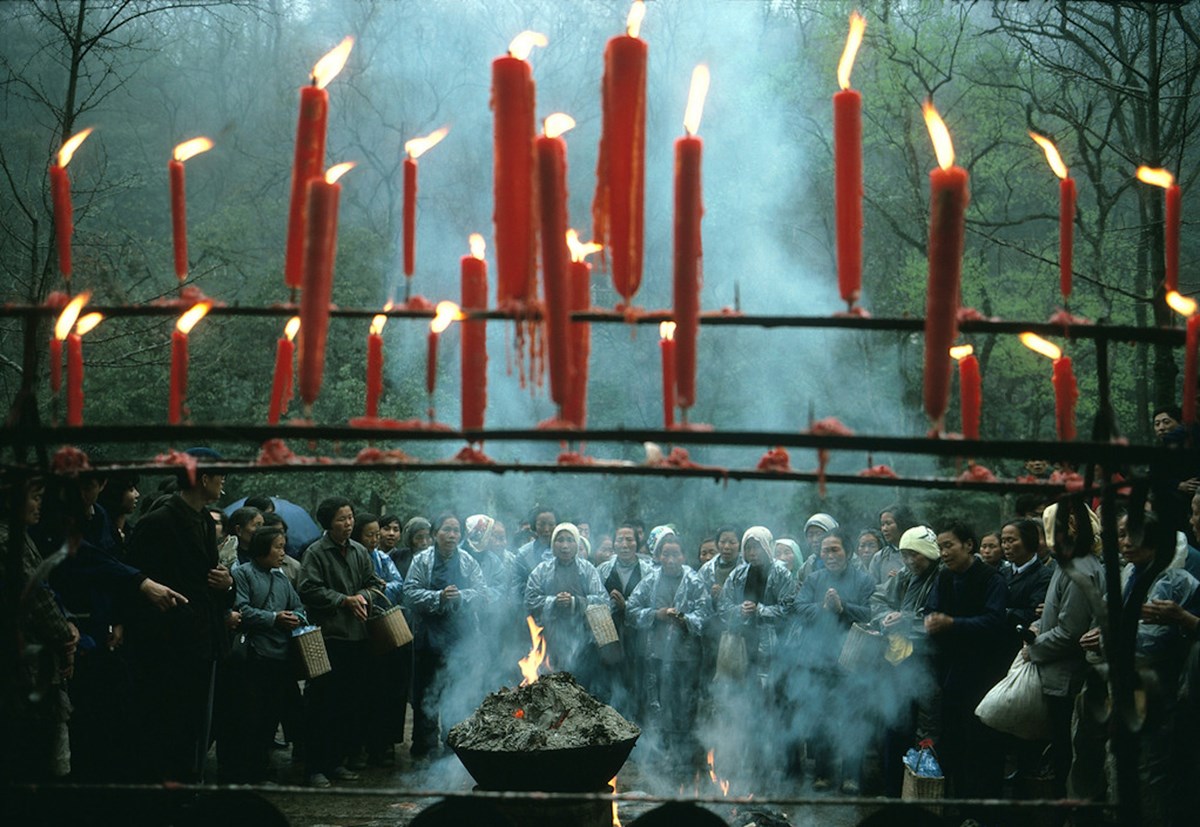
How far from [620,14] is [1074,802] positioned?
25239mm

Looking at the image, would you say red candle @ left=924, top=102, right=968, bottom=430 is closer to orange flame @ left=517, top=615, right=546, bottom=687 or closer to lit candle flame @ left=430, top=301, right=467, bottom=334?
lit candle flame @ left=430, top=301, right=467, bottom=334

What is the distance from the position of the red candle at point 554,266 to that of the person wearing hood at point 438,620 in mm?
7326

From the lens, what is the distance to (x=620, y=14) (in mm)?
25391

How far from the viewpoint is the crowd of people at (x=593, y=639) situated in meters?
5.14

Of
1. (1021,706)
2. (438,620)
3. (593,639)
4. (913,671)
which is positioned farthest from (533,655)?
(1021,706)

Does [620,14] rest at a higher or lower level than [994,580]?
higher

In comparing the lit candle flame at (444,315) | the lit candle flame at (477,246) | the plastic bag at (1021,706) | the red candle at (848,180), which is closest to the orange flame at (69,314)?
the lit candle flame at (444,315)

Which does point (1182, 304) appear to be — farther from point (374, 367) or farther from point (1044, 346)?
point (374, 367)

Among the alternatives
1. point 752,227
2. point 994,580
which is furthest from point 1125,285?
point 994,580

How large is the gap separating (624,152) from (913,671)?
6.07 m

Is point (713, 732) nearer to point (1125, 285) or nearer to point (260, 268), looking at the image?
point (1125, 285)

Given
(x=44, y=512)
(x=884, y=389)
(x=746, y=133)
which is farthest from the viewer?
(x=746, y=133)

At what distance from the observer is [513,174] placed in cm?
223

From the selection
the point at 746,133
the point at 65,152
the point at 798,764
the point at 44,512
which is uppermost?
the point at 746,133
